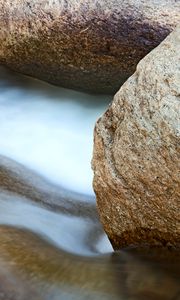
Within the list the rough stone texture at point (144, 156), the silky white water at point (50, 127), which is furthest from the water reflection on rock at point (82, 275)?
the silky white water at point (50, 127)

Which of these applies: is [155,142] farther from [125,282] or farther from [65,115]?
[65,115]

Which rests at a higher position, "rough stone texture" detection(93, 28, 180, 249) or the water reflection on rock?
"rough stone texture" detection(93, 28, 180, 249)

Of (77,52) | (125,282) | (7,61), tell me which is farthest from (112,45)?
(125,282)

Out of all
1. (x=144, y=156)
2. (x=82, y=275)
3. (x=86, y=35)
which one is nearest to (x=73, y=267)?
(x=82, y=275)

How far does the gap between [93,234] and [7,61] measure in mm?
2289

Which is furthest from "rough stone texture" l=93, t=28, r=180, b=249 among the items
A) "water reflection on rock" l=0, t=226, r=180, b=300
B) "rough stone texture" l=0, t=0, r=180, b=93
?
"rough stone texture" l=0, t=0, r=180, b=93

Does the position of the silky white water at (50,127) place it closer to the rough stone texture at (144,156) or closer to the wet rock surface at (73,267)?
the wet rock surface at (73,267)

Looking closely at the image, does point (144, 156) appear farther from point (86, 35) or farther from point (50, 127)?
point (50, 127)

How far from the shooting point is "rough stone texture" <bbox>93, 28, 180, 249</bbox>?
2.35m

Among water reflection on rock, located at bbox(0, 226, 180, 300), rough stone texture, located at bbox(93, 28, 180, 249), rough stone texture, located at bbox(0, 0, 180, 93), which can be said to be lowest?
water reflection on rock, located at bbox(0, 226, 180, 300)

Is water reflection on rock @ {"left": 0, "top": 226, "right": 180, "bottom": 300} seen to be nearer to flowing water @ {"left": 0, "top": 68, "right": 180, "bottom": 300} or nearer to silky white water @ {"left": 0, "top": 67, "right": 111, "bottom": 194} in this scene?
flowing water @ {"left": 0, "top": 68, "right": 180, "bottom": 300}

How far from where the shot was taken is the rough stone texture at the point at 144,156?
7.70ft

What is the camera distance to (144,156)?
95.1 inches

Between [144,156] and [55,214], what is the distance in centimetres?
119
